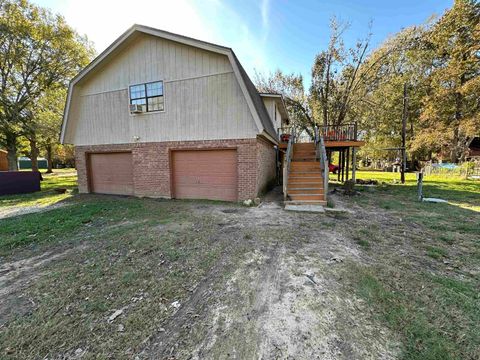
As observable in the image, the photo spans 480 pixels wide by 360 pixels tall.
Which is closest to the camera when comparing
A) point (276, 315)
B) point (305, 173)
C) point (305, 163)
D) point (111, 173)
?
point (276, 315)

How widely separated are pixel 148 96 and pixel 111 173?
171 inches

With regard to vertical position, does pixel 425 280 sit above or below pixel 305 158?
below

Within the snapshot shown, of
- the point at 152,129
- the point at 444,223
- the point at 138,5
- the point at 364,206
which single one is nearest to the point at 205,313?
the point at 444,223

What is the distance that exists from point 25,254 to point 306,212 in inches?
270

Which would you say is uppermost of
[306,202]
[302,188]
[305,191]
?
[302,188]

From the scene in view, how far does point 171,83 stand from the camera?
28.1ft

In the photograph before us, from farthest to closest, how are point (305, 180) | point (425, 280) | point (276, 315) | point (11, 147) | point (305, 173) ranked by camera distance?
point (11, 147), point (305, 173), point (305, 180), point (425, 280), point (276, 315)

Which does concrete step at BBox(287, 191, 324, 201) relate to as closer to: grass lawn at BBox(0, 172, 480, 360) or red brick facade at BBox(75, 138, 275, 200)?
red brick facade at BBox(75, 138, 275, 200)

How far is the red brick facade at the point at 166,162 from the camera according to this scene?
803 centimetres

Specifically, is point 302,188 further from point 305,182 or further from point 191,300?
point 191,300

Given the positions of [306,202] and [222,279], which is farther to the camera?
[306,202]

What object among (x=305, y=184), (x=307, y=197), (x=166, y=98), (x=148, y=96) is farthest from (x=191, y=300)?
(x=148, y=96)

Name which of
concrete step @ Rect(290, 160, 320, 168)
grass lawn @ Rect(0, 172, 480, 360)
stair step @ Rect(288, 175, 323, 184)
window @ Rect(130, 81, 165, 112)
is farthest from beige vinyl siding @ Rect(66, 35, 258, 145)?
grass lawn @ Rect(0, 172, 480, 360)

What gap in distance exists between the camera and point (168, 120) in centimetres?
884
